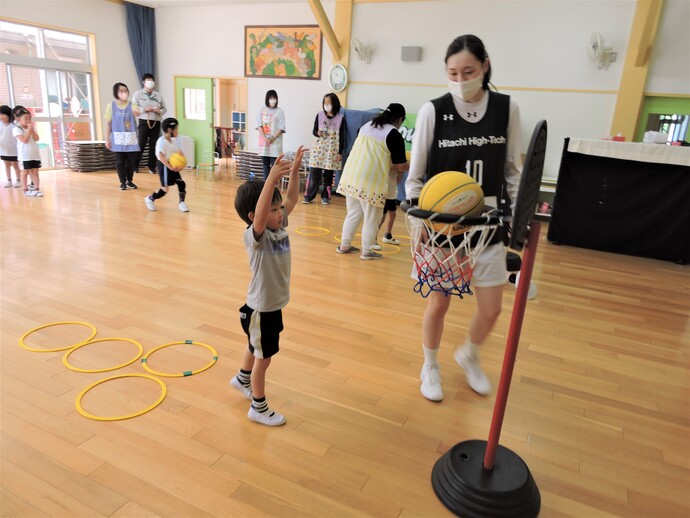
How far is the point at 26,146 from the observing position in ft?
23.3

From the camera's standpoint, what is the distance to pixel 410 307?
3.82 metres

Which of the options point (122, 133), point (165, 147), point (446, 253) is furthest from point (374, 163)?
point (122, 133)

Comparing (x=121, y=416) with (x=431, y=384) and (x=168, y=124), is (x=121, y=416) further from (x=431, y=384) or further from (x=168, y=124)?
(x=168, y=124)

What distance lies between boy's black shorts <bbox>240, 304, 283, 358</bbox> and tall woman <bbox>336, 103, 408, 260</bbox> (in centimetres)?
278

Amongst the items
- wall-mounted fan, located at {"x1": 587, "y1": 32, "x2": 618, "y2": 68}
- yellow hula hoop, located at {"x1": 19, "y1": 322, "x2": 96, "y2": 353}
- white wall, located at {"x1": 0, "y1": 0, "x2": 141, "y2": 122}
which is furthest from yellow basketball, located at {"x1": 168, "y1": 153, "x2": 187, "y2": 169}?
wall-mounted fan, located at {"x1": 587, "y1": 32, "x2": 618, "y2": 68}

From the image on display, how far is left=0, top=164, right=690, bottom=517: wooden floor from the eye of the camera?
1828 mm

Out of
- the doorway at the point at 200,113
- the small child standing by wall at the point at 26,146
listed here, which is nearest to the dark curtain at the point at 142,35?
the doorway at the point at 200,113

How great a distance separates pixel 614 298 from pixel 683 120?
4.71 metres

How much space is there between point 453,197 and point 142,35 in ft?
37.3

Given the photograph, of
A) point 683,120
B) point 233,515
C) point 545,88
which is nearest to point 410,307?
point 233,515

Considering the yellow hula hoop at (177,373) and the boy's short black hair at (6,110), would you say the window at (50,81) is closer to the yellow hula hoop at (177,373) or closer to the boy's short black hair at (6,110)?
the boy's short black hair at (6,110)

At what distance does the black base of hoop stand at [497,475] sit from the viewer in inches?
64.7

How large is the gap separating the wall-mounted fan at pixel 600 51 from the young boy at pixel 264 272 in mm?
7016

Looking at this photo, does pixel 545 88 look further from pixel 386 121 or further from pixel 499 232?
pixel 499 232
